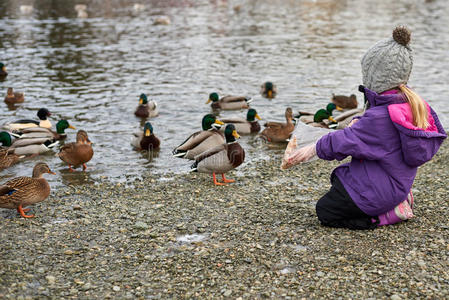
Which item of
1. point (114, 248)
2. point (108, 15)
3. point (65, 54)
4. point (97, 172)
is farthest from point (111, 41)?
point (114, 248)

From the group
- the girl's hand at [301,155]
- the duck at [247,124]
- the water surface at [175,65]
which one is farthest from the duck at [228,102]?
the girl's hand at [301,155]

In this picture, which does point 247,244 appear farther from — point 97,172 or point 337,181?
point 97,172

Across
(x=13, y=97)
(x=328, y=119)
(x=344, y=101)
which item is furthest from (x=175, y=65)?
(x=328, y=119)

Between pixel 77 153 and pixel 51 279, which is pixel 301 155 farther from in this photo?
pixel 77 153

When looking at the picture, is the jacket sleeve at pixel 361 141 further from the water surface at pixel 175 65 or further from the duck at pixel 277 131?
the duck at pixel 277 131

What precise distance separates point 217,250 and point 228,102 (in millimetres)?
8254

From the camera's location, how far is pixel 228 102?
13.3 meters

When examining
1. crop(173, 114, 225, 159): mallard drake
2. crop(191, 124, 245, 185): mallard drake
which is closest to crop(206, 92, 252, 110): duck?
crop(173, 114, 225, 159): mallard drake

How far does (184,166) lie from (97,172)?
1.58m

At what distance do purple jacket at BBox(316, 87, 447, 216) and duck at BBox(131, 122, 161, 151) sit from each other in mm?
5577

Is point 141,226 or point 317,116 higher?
point 317,116

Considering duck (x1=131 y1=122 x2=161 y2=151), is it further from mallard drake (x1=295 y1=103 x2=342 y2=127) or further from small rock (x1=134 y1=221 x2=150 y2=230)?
small rock (x1=134 y1=221 x2=150 y2=230)

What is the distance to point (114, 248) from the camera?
5.58 metres

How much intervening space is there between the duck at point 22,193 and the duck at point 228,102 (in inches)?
272
